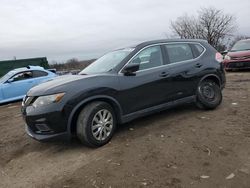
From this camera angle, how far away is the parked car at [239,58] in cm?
1421

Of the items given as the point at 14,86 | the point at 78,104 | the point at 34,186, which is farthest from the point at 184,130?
the point at 14,86

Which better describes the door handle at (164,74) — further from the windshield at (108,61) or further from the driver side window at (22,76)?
the driver side window at (22,76)

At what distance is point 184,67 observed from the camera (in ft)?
21.4

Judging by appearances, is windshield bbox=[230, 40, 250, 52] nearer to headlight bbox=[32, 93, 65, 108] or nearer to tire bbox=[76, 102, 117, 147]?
tire bbox=[76, 102, 117, 147]

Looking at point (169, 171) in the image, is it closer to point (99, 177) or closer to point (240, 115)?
point (99, 177)

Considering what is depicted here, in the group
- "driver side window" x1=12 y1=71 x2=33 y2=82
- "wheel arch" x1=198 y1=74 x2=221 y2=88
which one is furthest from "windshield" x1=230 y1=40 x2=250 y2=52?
"driver side window" x1=12 y1=71 x2=33 y2=82

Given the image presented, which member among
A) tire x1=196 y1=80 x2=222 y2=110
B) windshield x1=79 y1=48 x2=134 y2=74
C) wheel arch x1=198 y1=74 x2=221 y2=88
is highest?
windshield x1=79 y1=48 x2=134 y2=74

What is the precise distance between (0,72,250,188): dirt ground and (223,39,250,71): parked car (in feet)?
26.9

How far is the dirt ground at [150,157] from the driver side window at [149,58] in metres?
1.15

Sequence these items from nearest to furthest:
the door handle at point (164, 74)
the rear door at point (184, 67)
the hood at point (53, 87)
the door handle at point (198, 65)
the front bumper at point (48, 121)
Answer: the front bumper at point (48, 121), the hood at point (53, 87), the door handle at point (164, 74), the rear door at point (184, 67), the door handle at point (198, 65)

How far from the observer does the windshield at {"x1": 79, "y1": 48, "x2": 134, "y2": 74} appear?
596 cm

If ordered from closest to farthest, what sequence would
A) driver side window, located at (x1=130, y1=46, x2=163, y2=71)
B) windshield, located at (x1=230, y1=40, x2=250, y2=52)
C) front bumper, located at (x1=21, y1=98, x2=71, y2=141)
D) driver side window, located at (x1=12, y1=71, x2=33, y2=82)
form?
front bumper, located at (x1=21, y1=98, x2=71, y2=141) < driver side window, located at (x1=130, y1=46, x2=163, y2=71) < driver side window, located at (x1=12, y1=71, x2=33, y2=82) < windshield, located at (x1=230, y1=40, x2=250, y2=52)

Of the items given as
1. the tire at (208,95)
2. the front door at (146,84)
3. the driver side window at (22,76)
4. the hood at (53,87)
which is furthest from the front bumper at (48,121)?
the driver side window at (22,76)

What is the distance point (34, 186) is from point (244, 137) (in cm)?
328
